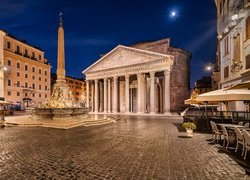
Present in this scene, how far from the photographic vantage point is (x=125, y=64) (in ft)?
112

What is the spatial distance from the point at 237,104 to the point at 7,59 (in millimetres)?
47691

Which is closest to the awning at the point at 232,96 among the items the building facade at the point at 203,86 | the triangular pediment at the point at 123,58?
the triangular pediment at the point at 123,58

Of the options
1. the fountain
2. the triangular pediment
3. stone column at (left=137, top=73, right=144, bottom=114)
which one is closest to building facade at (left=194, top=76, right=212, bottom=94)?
stone column at (left=137, top=73, right=144, bottom=114)

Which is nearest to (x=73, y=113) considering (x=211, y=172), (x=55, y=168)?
(x=55, y=168)

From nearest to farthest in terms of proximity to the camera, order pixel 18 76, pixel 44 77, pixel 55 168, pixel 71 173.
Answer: pixel 71 173, pixel 55 168, pixel 18 76, pixel 44 77

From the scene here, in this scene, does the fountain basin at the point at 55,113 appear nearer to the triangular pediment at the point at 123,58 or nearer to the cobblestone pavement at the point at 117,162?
the cobblestone pavement at the point at 117,162

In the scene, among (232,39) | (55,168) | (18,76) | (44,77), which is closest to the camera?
(55,168)

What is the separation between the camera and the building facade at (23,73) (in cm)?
4041

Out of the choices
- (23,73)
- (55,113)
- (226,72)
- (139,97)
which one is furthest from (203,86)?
(23,73)

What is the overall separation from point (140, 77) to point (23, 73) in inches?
1324

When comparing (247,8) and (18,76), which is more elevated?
(247,8)

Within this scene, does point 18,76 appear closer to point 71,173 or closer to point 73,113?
point 73,113

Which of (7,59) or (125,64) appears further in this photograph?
(7,59)

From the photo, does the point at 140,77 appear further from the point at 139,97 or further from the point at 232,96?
the point at 232,96
